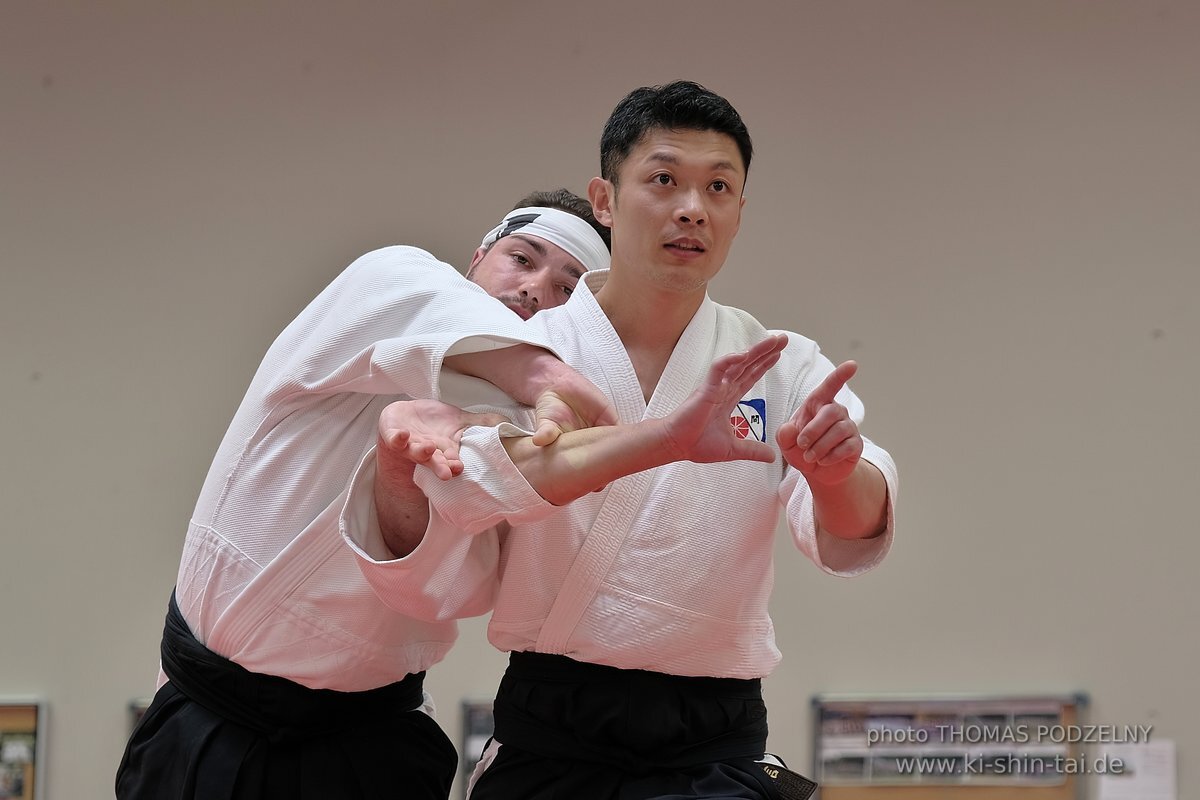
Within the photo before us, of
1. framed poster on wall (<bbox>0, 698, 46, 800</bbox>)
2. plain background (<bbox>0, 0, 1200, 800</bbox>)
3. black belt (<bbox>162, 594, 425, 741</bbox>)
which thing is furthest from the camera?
plain background (<bbox>0, 0, 1200, 800</bbox>)

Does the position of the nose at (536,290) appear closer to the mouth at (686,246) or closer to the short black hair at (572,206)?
the short black hair at (572,206)

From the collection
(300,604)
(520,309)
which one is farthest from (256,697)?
(520,309)

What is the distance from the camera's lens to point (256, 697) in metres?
1.99

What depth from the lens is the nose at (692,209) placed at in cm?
187

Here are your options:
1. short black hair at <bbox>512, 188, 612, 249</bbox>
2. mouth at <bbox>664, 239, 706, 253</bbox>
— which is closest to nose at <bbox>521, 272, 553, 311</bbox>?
short black hair at <bbox>512, 188, 612, 249</bbox>

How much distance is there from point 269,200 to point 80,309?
67 centimetres

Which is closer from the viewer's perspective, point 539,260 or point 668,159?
point 668,159

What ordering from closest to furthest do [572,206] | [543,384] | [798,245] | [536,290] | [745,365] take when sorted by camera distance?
[745,365], [543,384], [536,290], [572,206], [798,245]

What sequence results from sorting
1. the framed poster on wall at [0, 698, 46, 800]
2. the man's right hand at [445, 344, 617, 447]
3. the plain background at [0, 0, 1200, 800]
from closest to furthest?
the man's right hand at [445, 344, 617, 447]
the framed poster on wall at [0, 698, 46, 800]
the plain background at [0, 0, 1200, 800]

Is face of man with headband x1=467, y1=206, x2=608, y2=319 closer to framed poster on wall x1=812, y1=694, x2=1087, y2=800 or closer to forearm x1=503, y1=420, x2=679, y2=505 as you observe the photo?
forearm x1=503, y1=420, x2=679, y2=505

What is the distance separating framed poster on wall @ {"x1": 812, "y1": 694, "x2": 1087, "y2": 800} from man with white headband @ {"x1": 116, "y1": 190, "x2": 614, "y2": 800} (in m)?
1.93

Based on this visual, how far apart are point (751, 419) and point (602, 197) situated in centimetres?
45

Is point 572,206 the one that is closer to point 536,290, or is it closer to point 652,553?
point 536,290

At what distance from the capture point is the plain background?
3.77 meters
